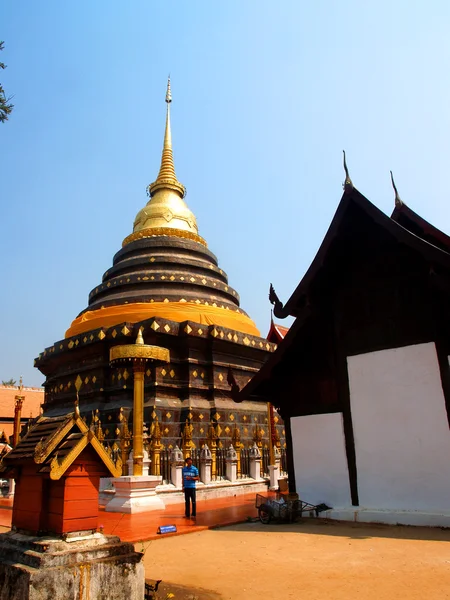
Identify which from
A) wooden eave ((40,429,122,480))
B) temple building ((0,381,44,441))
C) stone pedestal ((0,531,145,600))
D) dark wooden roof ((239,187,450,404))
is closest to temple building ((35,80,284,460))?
dark wooden roof ((239,187,450,404))

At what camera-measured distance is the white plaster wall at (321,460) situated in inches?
327

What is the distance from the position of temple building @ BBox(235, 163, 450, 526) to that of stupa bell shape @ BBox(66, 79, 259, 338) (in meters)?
10.3

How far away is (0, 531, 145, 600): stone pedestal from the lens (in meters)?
3.59

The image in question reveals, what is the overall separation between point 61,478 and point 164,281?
16801mm

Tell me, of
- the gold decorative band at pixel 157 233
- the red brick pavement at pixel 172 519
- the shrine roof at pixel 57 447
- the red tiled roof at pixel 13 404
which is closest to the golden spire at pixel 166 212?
the gold decorative band at pixel 157 233

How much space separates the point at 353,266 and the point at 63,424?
6.10 meters

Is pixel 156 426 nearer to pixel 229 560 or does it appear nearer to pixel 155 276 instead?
pixel 229 560

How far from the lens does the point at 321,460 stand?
8.62 metres

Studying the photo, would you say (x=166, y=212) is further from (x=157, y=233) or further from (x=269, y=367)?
(x=269, y=367)

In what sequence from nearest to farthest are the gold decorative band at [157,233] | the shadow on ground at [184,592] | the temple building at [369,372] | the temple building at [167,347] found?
the shadow on ground at [184,592], the temple building at [369,372], the temple building at [167,347], the gold decorative band at [157,233]

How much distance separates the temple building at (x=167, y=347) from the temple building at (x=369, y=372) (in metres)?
5.58

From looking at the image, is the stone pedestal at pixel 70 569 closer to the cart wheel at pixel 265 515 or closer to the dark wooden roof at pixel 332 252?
the cart wheel at pixel 265 515

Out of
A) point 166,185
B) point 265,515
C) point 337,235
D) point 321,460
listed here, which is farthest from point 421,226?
point 166,185

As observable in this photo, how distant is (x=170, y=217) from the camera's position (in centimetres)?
2531
